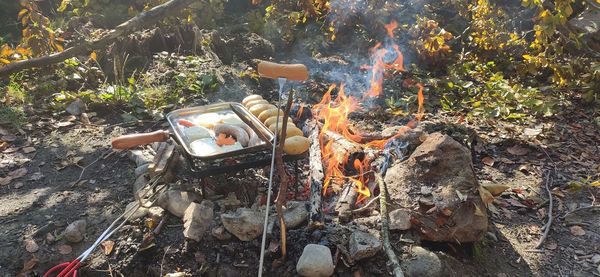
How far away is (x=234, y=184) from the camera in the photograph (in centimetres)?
358

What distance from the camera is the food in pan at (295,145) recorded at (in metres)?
3.25

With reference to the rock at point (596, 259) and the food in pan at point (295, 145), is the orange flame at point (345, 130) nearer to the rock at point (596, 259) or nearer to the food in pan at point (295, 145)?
the food in pan at point (295, 145)

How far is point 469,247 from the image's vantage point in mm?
3246

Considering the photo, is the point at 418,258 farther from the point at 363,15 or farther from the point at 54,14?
the point at 54,14

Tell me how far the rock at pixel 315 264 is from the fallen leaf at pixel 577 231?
88.6 inches

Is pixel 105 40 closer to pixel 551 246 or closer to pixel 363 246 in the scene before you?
pixel 363 246

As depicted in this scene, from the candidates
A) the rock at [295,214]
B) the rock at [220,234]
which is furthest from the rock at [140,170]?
the rock at [295,214]

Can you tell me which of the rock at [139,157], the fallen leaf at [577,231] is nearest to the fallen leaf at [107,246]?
the rock at [139,157]

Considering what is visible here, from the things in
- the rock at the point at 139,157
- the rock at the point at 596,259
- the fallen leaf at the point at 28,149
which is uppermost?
the rock at the point at 139,157

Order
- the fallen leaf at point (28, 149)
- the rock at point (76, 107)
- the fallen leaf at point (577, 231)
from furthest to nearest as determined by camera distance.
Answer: the rock at point (76, 107)
the fallen leaf at point (28, 149)
the fallen leaf at point (577, 231)

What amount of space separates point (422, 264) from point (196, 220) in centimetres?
163

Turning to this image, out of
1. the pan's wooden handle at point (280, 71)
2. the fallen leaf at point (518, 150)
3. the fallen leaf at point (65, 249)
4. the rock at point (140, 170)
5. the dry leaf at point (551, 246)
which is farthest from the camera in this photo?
the fallen leaf at point (518, 150)

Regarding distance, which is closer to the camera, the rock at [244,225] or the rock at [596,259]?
the rock at [244,225]

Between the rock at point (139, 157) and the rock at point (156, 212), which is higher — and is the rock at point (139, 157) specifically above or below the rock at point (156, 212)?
below
